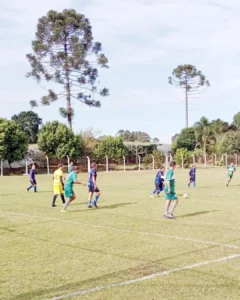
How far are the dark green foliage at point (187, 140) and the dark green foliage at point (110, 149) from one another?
19.2 m

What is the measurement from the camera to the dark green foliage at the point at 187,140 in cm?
7831

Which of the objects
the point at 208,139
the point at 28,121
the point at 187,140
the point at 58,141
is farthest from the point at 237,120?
the point at 58,141

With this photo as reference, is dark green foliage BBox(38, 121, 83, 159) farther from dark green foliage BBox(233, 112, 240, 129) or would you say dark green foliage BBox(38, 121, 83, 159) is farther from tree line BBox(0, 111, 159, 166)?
dark green foliage BBox(233, 112, 240, 129)

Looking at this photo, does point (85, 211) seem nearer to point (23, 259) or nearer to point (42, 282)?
point (23, 259)

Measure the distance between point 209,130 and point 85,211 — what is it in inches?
2506

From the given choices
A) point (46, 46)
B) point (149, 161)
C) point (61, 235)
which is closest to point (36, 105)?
point (46, 46)

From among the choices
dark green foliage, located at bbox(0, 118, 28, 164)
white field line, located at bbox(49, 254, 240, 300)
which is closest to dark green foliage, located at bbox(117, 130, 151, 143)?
dark green foliage, located at bbox(0, 118, 28, 164)

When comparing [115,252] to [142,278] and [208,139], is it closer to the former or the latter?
[142,278]

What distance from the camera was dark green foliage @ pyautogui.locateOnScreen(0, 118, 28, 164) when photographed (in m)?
48.7

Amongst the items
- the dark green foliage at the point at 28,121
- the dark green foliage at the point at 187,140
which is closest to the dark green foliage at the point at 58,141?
the dark green foliage at the point at 187,140

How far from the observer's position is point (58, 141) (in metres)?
56.1

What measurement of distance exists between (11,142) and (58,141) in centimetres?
752

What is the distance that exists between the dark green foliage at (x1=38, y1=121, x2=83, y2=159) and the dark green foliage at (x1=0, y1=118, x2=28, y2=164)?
16.7 ft

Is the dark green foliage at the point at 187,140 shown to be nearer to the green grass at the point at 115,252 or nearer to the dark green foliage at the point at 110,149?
the dark green foliage at the point at 110,149
